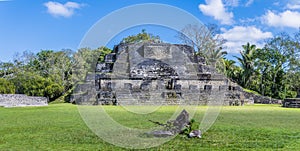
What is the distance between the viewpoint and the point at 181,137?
5.92m

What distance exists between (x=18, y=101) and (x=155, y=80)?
834 centimetres

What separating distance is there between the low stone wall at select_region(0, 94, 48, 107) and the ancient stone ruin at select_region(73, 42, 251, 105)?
2.48m

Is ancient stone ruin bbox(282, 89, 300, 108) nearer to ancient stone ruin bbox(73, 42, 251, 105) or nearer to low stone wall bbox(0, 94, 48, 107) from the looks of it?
ancient stone ruin bbox(73, 42, 251, 105)

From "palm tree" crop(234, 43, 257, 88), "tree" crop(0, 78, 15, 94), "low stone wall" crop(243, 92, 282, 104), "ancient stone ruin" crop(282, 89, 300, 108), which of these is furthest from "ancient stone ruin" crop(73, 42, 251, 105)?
"palm tree" crop(234, 43, 257, 88)

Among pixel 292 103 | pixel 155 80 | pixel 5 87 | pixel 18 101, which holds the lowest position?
pixel 18 101

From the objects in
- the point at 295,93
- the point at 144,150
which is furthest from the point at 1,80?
the point at 295,93

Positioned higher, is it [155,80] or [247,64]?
[247,64]

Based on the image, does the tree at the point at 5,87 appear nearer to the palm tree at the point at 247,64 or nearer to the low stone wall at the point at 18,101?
the low stone wall at the point at 18,101

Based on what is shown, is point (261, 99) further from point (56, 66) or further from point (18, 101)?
point (56, 66)

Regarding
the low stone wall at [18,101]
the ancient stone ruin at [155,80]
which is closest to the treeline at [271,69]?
the ancient stone ruin at [155,80]

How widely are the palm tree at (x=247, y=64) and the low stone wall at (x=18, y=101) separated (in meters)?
23.0

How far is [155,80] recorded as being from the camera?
65.4 ft

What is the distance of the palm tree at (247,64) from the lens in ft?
114

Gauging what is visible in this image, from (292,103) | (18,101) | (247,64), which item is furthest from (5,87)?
(247,64)
